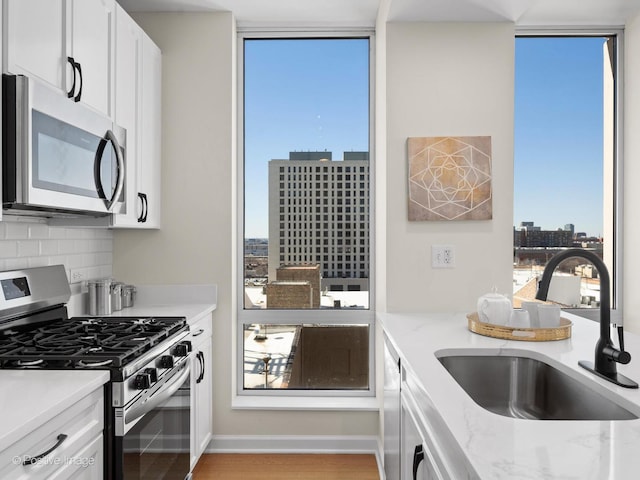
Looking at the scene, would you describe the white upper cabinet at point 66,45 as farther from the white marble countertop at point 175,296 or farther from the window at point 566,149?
the window at point 566,149

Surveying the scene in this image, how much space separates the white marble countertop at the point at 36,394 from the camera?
972mm

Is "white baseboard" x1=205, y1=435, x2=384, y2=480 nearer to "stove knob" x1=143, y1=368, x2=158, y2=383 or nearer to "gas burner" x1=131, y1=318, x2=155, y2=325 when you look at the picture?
"gas burner" x1=131, y1=318, x2=155, y2=325

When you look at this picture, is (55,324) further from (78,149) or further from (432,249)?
(432,249)

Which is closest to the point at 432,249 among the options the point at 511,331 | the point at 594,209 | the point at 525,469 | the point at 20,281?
the point at 511,331

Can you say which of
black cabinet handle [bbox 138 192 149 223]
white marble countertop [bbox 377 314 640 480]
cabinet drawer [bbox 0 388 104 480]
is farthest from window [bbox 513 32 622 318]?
cabinet drawer [bbox 0 388 104 480]

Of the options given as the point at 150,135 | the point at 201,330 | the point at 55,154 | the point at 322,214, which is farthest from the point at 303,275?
the point at 55,154

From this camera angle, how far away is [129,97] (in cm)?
222

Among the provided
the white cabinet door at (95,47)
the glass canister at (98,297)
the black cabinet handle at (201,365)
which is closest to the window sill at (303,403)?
the black cabinet handle at (201,365)

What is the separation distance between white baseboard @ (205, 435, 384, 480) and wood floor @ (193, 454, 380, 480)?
0.12ft

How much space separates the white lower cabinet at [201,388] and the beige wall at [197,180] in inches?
3.8

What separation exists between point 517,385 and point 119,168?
6.00 ft

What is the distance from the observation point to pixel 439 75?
2.43m

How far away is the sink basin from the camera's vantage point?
1421mm

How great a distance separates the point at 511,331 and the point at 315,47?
83.4 inches
